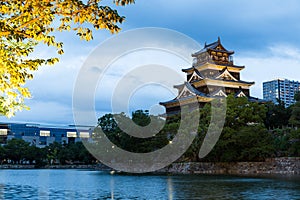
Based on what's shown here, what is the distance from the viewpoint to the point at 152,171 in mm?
32844

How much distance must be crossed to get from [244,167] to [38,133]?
58.5m

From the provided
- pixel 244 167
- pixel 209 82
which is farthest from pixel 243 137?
pixel 209 82

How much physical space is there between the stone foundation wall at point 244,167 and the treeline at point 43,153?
91.2ft

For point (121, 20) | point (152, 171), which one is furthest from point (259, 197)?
point (152, 171)

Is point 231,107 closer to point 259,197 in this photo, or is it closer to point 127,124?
point 127,124

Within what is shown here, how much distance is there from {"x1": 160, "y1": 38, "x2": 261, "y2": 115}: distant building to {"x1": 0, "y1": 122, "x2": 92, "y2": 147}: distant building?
33.5 meters

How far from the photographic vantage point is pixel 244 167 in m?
27.7

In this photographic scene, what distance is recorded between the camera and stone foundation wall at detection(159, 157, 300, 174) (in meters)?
26.0

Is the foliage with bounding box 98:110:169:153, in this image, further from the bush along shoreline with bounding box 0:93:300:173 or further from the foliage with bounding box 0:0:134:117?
the foliage with bounding box 0:0:134:117

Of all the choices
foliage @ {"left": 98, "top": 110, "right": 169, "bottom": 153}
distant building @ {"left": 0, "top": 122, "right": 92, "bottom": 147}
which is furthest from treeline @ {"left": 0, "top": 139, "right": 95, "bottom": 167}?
foliage @ {"left": 98, "top": 110, "right": 169, "bottom": 153}

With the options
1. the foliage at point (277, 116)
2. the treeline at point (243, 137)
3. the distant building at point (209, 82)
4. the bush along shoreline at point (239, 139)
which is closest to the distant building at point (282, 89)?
the distant building at point (209, 82)

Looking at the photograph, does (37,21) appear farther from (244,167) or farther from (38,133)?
(38,133)

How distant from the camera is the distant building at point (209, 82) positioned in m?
40.4

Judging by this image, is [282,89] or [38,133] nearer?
[38,133]
